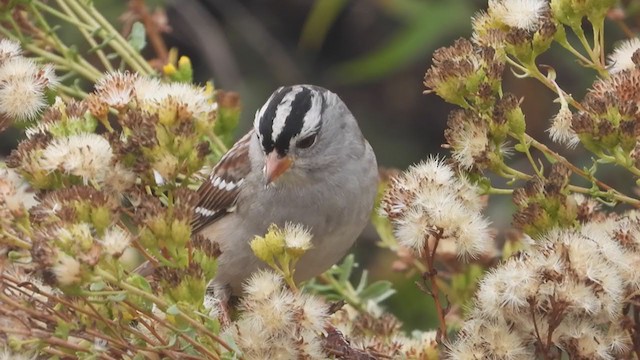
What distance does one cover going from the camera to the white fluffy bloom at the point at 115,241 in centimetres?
164

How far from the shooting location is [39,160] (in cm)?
183

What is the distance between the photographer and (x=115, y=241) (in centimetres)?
166

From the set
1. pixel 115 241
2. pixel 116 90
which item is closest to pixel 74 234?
pixel 115 241

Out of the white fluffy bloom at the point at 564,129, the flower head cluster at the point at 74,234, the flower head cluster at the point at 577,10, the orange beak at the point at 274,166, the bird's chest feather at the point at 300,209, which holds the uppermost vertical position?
the flower head cluster at the point at 577,10

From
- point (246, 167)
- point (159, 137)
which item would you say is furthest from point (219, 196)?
point (159, 137)

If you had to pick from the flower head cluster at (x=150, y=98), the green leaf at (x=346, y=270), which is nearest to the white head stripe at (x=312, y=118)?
the green leaf at (x=346, y=270)

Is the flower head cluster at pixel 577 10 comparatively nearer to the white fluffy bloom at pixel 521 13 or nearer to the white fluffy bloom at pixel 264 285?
the white fluffy bloom at pixel 521 13

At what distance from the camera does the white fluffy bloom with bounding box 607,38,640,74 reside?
2.01 m

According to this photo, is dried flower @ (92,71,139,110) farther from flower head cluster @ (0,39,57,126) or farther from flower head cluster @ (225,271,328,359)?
flower head cluster @ (225,271,328,359)

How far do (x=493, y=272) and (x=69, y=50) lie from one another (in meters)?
1.20

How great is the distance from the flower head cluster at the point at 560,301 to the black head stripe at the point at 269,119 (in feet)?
2.88

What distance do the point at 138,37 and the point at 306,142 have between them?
1.49ft

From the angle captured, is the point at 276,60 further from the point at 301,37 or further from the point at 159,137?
the point at 159,137

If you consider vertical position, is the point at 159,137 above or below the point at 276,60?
above
